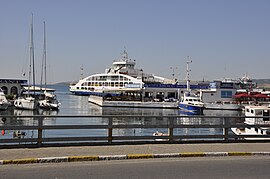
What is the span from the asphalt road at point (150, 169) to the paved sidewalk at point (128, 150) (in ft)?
2.71

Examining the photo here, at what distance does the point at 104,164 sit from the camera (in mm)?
9797

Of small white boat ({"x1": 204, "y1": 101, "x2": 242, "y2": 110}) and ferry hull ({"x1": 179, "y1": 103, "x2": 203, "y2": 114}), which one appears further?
small white boat ({"x1": 204, "y1": 101, "x2": 242, "y2": 110})

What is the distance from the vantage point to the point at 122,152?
36.6 feet

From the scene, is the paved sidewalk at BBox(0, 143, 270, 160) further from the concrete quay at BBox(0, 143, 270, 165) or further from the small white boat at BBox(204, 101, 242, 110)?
the small white boat at BBox(204, 101, 242, 110)

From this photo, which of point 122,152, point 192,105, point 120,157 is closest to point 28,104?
point 192,105

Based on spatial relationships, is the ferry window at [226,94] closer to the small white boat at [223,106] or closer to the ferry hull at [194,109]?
the small white boat at [223,106]

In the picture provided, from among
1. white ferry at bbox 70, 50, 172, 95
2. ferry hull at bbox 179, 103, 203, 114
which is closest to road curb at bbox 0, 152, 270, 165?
ferry hull at bbox 179, 103, 203, 114

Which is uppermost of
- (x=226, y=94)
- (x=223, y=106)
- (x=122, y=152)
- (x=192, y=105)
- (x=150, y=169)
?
(x=226, y=94)

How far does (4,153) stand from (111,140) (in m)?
3.60

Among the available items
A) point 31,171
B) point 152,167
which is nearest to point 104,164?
point 152,167

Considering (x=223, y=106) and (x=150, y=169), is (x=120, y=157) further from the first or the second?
(x=223, y=106)

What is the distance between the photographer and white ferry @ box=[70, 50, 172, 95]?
428ft

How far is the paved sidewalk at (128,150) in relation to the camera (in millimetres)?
10484

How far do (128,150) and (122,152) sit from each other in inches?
16.6
